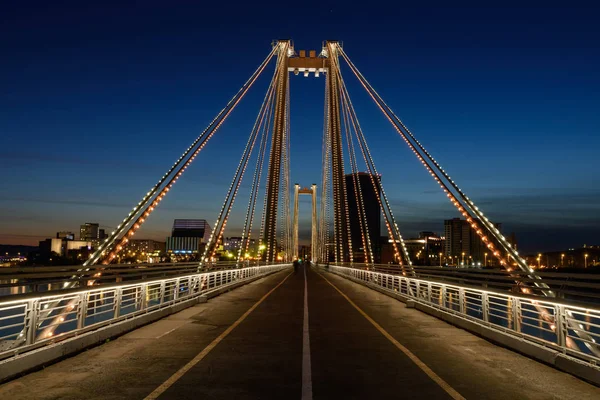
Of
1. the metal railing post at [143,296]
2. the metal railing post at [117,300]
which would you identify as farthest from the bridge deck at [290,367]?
the metal railing post at [143,296]

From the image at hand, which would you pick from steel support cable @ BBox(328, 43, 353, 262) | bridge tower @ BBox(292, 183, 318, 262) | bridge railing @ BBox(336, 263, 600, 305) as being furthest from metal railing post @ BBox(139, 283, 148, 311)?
bridge tower @ BBox(292, 183, 318, 262)

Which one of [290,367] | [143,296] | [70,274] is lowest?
[290,367]

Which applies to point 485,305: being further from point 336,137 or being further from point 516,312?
point 336,137

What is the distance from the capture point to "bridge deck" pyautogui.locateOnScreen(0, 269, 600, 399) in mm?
7586

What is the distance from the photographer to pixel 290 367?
9211mm

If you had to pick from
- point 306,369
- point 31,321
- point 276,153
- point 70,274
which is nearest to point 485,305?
point 306,369

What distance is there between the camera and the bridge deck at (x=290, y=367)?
7.59 metres

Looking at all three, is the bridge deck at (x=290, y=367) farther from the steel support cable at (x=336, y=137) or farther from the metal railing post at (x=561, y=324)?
the steel support cable at (x=336, y=137)

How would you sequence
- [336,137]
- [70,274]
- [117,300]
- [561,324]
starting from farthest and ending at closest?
[336,137], [70,274], [117,300], [561,324]

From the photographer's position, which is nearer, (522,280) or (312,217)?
(522,280)

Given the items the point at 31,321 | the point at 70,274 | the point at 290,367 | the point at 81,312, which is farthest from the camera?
the point at 70,274

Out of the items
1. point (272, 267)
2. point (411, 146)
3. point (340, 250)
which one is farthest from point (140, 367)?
point (340, 250)

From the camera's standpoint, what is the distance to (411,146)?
30.3 metres

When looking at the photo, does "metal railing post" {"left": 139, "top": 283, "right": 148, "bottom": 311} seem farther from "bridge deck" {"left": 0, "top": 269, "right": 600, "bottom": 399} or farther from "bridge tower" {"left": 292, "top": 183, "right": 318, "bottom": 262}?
"bridge tower" {"left": 292, "top": 183, "right": 318, "bottom": 262}
